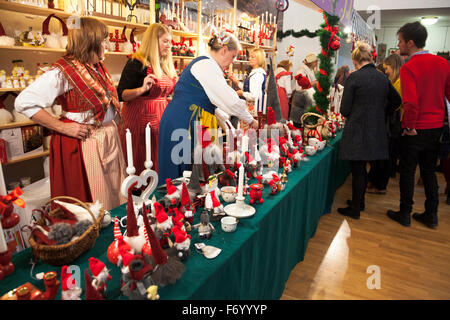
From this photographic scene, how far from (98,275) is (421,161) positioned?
2.73 metres

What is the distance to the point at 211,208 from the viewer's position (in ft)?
4.03

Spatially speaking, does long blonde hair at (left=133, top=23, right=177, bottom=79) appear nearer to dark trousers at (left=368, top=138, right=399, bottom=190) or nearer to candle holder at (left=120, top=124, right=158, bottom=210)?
candle holder at (left=120, top=124, right=158, bottom=210)

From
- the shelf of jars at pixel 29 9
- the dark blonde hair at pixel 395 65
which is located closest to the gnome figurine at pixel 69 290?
the shelf of jars at pixel 29 9

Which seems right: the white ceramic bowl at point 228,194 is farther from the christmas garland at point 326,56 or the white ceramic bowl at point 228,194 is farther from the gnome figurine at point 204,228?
the christmas garland at point 326,56

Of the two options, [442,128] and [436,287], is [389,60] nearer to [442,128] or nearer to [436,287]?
[442,128]

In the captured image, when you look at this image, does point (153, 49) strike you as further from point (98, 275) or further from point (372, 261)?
point (372, 261)

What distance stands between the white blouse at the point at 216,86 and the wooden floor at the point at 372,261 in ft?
3.86

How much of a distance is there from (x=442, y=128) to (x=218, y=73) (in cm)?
200

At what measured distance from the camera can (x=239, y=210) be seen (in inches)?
49.5

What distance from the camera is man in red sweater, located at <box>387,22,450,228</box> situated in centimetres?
232

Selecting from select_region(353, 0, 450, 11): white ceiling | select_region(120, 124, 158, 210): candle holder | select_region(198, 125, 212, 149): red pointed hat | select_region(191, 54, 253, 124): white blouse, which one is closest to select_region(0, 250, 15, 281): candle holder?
select_region(120, 124, 158, 210): candle holder

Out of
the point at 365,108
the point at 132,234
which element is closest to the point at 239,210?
the point at 132,234
